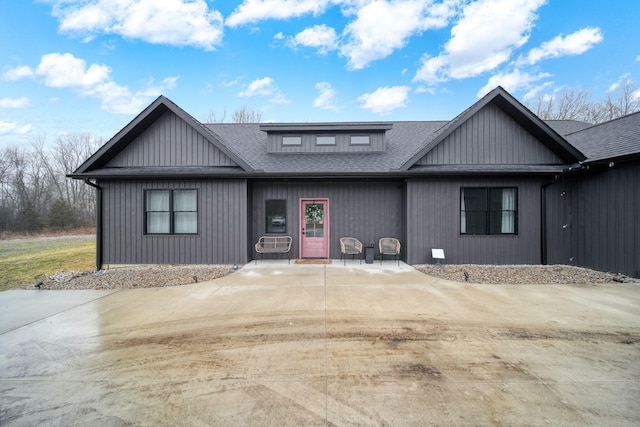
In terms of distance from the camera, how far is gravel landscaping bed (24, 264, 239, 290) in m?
6.82

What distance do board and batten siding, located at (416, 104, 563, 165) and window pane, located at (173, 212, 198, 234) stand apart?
8.49 metres

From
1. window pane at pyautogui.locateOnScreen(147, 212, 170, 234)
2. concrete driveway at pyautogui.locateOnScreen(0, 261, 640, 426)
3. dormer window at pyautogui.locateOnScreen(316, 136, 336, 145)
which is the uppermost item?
dormer window at pyautogui.locateOnScreen(316, 136, 336, 145)

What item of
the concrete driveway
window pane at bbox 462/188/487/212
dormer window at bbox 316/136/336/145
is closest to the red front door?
dormer window at bbox 316/136/336/145

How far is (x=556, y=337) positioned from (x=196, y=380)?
16.1ft

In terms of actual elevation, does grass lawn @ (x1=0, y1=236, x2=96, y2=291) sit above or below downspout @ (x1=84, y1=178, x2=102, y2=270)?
below

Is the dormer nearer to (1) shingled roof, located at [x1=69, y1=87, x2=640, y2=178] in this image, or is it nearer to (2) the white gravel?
(1) shingled roof, located at [x1=69, y1=87, x2=640, y2=178]

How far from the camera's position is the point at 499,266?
344 inches

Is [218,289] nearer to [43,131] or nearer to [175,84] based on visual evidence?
[175,84]

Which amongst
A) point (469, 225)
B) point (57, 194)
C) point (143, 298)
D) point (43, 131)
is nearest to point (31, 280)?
point (143, 298)

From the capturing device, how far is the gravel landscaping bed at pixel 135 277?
22.4ft

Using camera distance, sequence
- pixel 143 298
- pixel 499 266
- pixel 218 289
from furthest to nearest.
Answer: pixel 499 266, pixel 218 289, pixel 143 298

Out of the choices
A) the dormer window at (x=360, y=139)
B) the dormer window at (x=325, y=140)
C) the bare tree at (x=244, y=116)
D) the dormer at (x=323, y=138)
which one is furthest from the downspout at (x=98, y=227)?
the bare tree at (x=244, y=116)

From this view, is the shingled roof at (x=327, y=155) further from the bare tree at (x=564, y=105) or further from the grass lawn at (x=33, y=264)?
the bare tree at (x=564, y=105)

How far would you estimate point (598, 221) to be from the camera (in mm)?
8172
